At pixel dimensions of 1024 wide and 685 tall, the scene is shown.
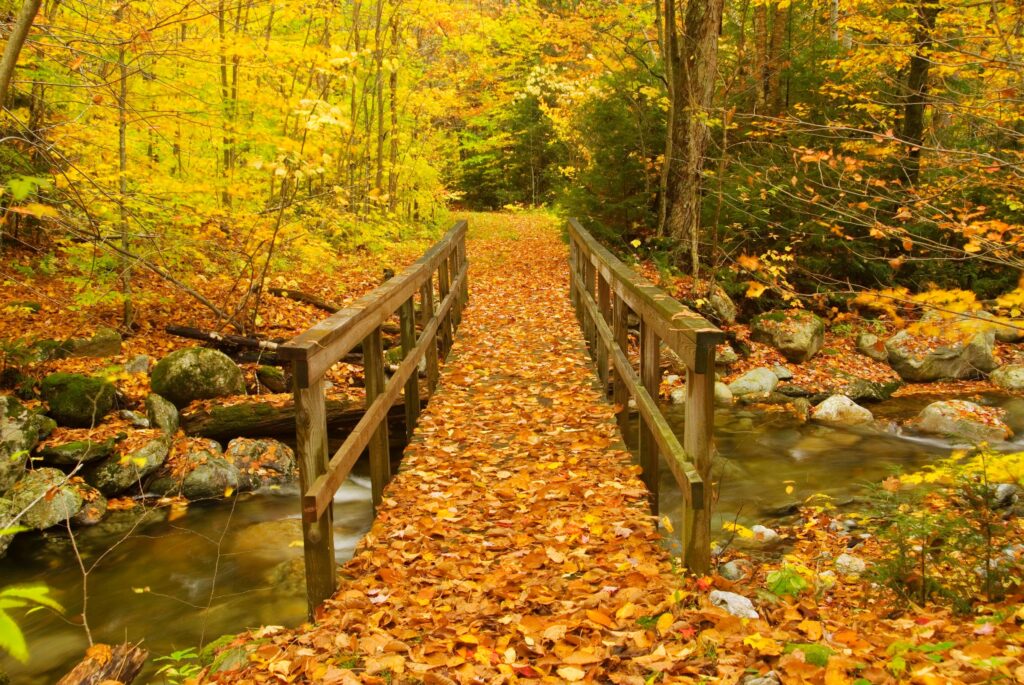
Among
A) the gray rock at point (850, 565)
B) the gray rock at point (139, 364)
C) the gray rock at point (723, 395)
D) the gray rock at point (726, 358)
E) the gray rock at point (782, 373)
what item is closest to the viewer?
the gray rock at point (850, 565)

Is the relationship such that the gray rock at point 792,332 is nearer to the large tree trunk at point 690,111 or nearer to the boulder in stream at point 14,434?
the large tree trunk at point 690,111

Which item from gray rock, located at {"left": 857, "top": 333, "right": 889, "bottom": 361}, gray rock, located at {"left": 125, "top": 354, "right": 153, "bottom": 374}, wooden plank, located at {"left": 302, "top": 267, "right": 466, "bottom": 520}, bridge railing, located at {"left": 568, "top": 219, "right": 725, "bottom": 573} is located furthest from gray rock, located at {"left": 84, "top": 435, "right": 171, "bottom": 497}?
gray rock, located at {"left": 857, "top": 333, "right": 889, "bottom": 361}

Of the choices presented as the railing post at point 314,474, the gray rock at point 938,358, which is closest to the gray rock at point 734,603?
the railing post at point 314,474

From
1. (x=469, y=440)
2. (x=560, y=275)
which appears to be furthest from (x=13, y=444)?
(x=560, y=275)

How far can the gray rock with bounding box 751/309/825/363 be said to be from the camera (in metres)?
12.8

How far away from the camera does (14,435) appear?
809 centimetres

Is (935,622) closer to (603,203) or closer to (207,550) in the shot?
(207,550)

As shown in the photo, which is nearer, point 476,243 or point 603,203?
point 603,203

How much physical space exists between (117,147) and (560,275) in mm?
9007

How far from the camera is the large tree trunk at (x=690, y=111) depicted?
12.8 meters

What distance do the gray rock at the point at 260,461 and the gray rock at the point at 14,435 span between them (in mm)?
2026

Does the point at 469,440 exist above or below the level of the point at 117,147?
below

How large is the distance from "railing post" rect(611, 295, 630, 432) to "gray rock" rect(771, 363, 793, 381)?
641 centimetres

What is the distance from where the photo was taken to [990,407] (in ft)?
35.2
